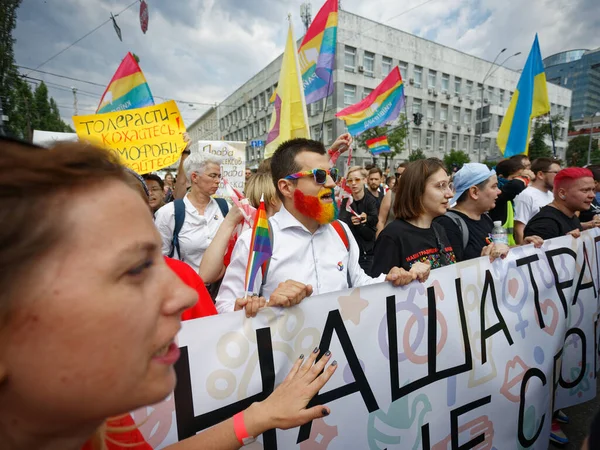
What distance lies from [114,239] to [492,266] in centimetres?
222

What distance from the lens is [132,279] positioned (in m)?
0.61

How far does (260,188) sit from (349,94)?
95.9 feet

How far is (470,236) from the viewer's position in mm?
2932

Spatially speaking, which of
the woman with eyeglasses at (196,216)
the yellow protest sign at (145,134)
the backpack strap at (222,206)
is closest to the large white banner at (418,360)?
the woman with eyeglasses at (196,216)

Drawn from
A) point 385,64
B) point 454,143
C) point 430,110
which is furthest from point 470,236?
point 454,143

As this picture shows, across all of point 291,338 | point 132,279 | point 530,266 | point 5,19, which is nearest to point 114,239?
point 132,279

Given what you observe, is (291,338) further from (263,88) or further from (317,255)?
(263,88)

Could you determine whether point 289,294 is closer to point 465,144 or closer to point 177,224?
point 177,224

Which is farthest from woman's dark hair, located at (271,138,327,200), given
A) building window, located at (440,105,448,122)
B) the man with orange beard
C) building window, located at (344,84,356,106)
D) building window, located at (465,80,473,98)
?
building window, located at (465,80,473,98)

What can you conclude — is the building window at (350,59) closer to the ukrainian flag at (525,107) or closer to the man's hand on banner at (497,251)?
the ukrainian flag at (525,107)

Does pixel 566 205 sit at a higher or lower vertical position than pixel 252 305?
higher

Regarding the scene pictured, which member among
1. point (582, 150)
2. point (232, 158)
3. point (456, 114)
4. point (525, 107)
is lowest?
point (232, 158)

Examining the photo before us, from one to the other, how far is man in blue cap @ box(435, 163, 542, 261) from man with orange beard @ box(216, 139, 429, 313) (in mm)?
1180

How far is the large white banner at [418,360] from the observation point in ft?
4.47
